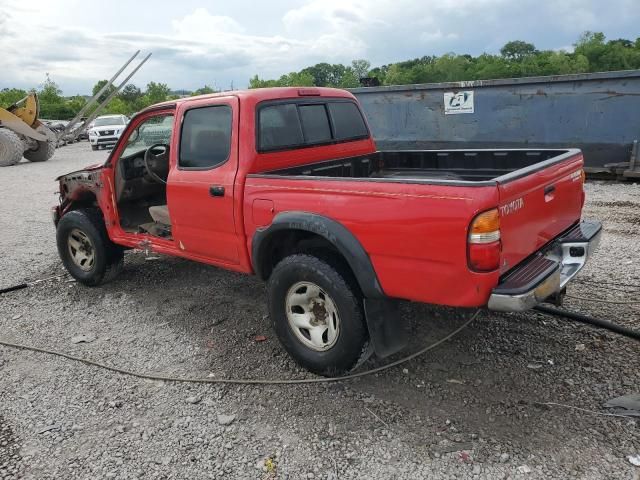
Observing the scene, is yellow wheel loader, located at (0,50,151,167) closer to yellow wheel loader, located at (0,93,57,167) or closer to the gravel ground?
yellow wheel loader, located at (0,93,57,167)

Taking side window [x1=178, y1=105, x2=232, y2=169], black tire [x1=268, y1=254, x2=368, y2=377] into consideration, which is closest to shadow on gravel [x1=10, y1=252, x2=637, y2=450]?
black tire [x1=268, y1=254, x2=368, y2=377]

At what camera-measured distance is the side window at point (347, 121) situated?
4.66 metres

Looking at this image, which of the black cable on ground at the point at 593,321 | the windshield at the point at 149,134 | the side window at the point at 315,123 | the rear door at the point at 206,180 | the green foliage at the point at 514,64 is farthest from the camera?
the green foliage at the point at 514,64

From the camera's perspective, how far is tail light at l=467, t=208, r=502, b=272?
8.78 ft

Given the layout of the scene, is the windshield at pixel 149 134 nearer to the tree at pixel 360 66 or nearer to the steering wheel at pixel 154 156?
the steering wheel at pixel 154 156

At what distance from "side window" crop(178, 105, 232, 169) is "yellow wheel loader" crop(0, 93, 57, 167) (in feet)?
53.9

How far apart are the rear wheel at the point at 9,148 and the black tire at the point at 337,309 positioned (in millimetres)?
17673

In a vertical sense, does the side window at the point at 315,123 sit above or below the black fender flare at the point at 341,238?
above

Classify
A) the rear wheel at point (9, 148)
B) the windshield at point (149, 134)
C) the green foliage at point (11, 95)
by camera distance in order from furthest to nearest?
1. the green foliage at point (11, 95)
2. the rear wheel at point (9, 148)
3. the windshield at point (149, 134)

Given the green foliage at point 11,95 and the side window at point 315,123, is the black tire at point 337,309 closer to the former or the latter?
the side window at point 315,123

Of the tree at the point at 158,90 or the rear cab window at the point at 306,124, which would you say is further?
the tree at the point at 158,90

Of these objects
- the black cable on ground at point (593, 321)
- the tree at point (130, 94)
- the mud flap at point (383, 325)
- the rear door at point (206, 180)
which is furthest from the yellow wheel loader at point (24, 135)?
the tree at point (130, 94)

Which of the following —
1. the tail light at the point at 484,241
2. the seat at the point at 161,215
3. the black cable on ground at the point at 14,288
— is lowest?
the black cable on ground at the point at 14,288

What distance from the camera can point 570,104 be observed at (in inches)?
389
